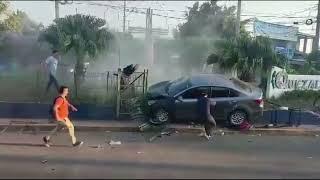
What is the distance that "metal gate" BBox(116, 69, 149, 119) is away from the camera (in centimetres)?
1456

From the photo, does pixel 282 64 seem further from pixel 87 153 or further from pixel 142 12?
pixel 142 12

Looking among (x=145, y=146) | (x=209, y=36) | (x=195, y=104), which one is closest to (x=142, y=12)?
(x=209, y=36)

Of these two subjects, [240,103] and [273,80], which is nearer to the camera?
[240,103]

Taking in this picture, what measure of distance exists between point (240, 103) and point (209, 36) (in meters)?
12.5

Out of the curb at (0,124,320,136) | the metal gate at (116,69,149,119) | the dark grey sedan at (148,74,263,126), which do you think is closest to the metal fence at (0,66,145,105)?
the metal gate at (116,69,149,119)

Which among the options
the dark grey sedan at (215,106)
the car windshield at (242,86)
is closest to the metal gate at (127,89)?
the dark grey sedan at (215,106)

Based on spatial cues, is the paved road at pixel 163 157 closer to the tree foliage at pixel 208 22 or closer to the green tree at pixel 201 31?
the green tree at pixel 201 31

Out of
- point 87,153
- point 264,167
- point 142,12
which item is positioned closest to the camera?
point 264,167

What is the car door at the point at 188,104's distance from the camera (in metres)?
13.5

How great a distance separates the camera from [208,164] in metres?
9.43

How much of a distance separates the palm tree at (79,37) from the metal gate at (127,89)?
129 inches

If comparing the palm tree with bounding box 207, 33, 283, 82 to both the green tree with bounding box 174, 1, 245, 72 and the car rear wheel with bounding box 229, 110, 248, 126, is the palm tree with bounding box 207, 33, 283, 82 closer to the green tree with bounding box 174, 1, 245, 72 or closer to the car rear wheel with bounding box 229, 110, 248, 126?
the green tree with bounding box 174, 1, 245, 72

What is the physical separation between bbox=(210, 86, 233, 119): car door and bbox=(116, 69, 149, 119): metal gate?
7.92 ft

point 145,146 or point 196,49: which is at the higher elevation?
point 196,49
